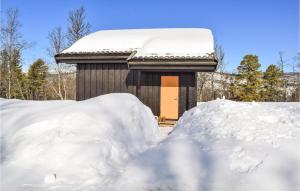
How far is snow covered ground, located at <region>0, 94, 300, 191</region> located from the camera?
467 cm

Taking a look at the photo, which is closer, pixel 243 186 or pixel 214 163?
pixel 243 186

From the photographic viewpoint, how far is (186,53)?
40.7ft

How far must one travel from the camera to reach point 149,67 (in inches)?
493

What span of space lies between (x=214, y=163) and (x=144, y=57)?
7716 mm

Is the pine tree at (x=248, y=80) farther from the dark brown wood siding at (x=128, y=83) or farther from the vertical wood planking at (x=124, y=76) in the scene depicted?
the vertical wood planking at (x=124, y=76)

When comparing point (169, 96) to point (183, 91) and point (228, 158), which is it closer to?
point (183, 91)

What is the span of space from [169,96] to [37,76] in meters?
28.4

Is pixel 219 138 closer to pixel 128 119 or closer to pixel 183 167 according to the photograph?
pixel 183 167

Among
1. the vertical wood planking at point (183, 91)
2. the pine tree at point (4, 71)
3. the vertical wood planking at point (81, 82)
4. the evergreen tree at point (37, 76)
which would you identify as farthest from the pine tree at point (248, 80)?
the pine tree at point (4, 71)

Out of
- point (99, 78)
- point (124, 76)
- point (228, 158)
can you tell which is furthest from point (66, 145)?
point (99, 78)

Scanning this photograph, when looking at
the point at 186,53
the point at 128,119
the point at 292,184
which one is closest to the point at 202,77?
the point at 186,53

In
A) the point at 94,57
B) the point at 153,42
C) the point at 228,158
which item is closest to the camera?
the point at 228,158

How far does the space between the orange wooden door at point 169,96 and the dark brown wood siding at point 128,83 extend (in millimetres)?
149

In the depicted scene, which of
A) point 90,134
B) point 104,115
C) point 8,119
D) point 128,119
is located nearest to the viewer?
point 90,134
